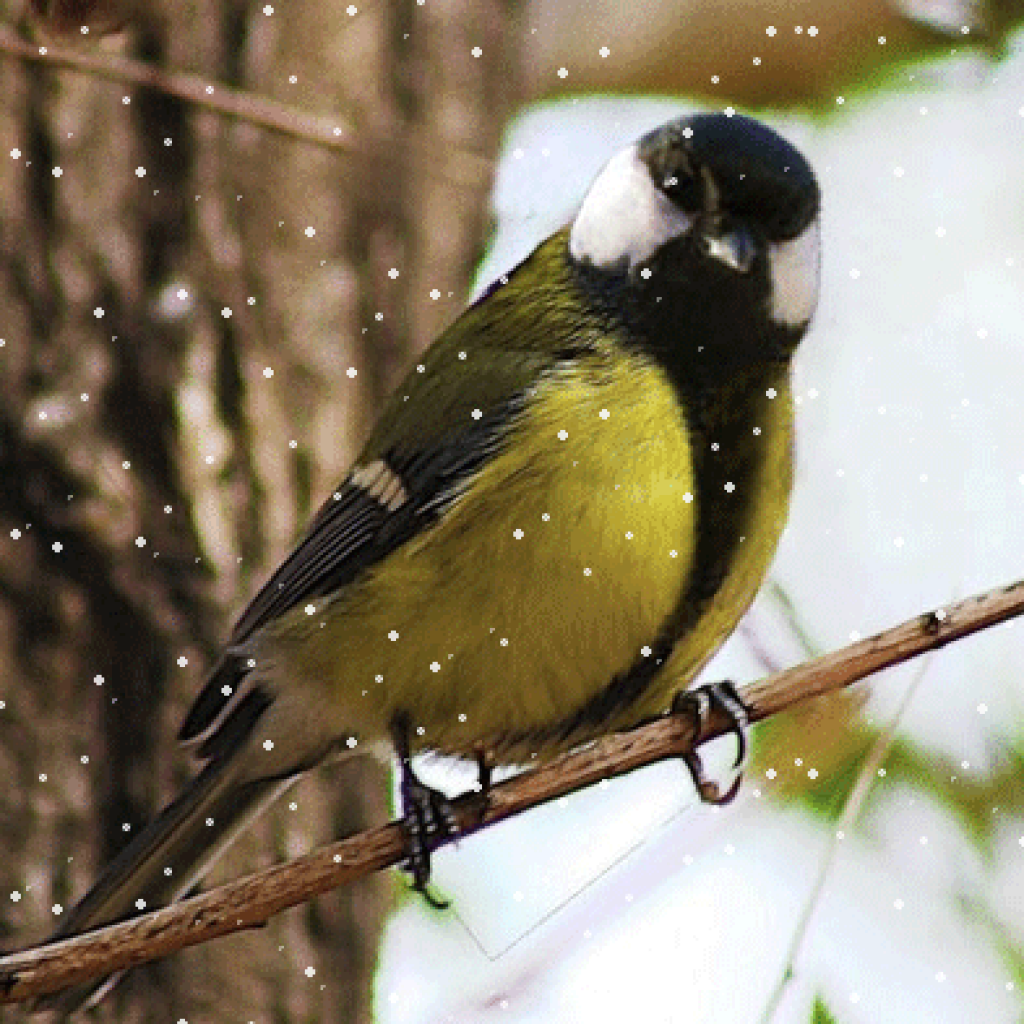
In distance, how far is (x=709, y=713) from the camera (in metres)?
0.66

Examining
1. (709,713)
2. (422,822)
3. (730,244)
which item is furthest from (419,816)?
(730,244)

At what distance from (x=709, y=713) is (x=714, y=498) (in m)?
0.08

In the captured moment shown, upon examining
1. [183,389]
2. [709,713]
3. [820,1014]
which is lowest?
[820,1014]

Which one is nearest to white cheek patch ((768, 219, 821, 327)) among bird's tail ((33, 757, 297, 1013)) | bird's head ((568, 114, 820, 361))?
bird's head ((568, 114, 820, 361))

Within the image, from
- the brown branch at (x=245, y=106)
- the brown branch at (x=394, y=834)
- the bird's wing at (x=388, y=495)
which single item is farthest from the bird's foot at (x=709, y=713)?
the brown branch at (x=245, y=106)

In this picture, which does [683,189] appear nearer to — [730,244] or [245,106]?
[730,244]

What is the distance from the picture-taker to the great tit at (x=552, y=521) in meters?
0.66

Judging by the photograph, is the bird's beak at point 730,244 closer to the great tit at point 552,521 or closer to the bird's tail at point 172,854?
the great tit at point 552,521

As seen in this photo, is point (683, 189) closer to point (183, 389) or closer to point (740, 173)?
point (740, 173)

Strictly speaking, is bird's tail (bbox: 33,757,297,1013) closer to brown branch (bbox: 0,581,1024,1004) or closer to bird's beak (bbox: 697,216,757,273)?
brown branch (bbox: 0,581,1024,1004)

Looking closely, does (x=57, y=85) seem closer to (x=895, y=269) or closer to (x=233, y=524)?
(x=233, y=524)

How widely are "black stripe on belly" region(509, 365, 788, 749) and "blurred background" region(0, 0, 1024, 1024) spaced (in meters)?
0.03

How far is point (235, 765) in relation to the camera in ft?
2.34

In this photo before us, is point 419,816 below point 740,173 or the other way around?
below
